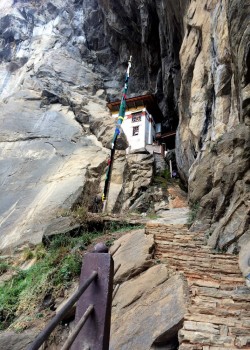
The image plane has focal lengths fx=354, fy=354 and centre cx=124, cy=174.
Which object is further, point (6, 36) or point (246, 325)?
point (6, 36)

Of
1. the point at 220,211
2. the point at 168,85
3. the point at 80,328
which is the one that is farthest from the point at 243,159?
the point at 168,85

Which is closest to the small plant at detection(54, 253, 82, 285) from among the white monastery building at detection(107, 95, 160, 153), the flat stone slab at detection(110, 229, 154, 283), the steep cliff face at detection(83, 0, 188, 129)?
the flat stone slab at detection(110, 229, 154, 283)

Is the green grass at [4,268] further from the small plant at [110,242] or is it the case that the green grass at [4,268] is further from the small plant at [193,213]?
the small plant at [193,213]

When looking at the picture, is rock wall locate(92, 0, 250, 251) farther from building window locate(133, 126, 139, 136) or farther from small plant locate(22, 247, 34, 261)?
small plant locate(22, 247, 34, 261)

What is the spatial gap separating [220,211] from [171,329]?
3.95 m

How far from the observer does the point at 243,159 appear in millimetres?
7250

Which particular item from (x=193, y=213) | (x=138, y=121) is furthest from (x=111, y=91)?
(x=193, y=213)

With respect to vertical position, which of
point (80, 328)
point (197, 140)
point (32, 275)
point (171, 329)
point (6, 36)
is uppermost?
point (6, 36)

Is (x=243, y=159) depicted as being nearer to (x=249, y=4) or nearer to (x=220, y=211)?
(x=220, y=211)

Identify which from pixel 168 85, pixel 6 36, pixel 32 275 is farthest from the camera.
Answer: pixel 6 36

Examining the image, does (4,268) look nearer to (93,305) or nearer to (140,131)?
(93,305)

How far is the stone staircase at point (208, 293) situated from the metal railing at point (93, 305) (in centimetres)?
164

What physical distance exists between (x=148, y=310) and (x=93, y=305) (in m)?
2.46

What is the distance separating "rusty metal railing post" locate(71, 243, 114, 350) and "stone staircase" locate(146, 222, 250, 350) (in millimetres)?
1630
